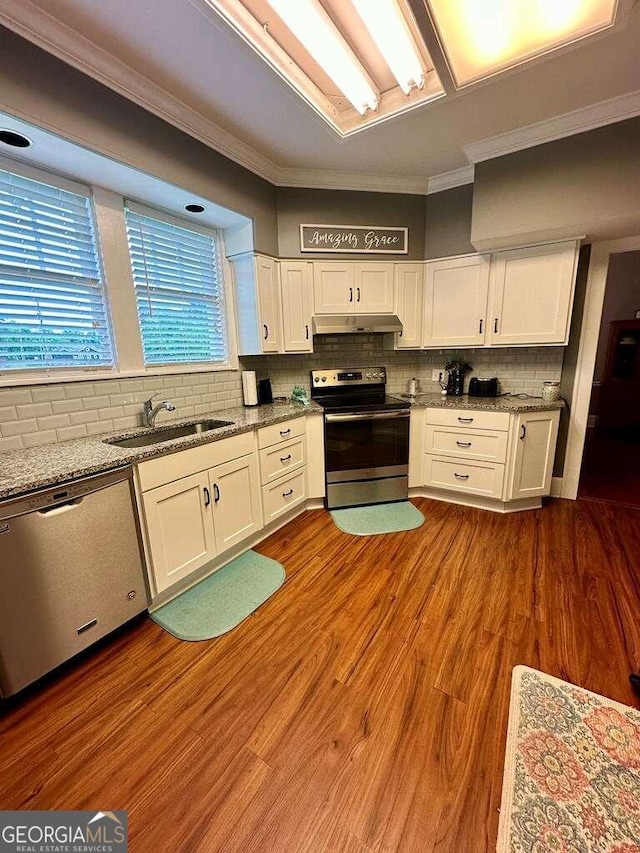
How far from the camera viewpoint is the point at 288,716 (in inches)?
52.1

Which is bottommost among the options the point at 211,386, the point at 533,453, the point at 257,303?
the point at 533,453

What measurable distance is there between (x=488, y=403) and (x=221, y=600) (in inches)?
98.4

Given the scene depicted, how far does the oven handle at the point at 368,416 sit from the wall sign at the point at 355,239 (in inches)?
58.0

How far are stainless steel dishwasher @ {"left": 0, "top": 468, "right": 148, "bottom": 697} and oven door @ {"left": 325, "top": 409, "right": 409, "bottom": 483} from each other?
163 centimetres

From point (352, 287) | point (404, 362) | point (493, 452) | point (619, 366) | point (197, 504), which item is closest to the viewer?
point (197, 504)

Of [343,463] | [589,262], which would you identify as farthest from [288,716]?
[589,262]

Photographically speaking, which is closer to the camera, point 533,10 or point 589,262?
point 533,10

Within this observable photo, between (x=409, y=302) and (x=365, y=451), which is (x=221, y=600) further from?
(x=409, y=302)

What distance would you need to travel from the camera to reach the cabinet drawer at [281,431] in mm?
2451

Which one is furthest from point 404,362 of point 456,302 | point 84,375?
point 84,375

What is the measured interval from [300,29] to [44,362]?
6.72ft

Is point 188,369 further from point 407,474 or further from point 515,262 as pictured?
point 515,262

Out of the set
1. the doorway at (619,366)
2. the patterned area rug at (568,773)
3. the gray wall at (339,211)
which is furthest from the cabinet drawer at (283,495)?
the doorway at (619,366)

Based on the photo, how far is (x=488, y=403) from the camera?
2844mm
